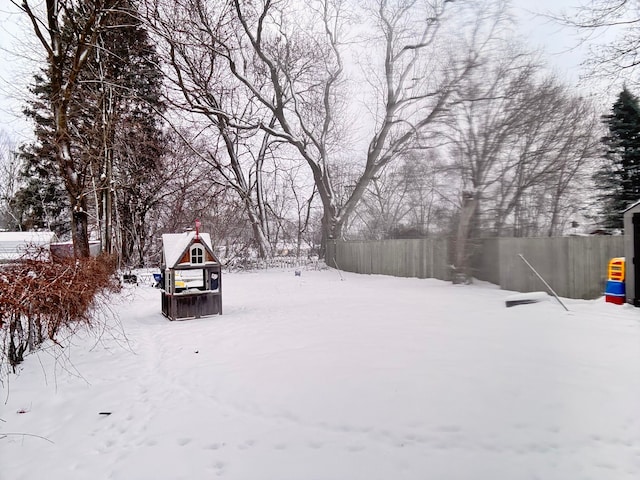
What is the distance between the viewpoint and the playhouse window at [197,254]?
10.7 feet

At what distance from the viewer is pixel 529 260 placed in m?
0.79

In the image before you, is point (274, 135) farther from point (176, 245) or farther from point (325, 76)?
point (176, 245)

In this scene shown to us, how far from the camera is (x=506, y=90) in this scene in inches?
16.6

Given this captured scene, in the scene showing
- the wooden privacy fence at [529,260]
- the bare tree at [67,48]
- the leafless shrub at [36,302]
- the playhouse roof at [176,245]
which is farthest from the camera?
the bare tree at [67,48]

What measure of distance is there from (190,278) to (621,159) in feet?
10.9

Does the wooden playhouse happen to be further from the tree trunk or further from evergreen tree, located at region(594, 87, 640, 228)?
evergreen tree, located at region(594, 87, 640, 228)

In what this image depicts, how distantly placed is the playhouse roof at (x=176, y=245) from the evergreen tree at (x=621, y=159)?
3176 mm

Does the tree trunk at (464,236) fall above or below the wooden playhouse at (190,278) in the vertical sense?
above

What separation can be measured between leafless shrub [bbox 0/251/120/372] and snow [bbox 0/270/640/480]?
13 centimetres

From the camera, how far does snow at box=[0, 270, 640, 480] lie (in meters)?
0.49

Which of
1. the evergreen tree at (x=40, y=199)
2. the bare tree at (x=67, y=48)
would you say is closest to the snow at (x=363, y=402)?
the bare tree at (x=67, y=48)

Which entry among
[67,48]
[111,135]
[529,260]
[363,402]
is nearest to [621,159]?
[529,260]

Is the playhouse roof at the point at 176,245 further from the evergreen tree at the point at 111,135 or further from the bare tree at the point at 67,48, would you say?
the evergreen tree at the point at 111,135

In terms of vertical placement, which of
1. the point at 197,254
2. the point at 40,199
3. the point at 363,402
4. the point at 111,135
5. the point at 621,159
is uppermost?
the point at 111,135
